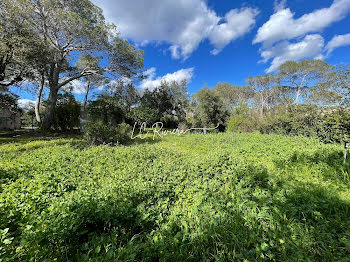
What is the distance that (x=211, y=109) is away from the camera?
1688 cm

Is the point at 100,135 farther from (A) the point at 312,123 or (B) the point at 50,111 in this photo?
(A) the point at 312,123

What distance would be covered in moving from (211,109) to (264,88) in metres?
13.2

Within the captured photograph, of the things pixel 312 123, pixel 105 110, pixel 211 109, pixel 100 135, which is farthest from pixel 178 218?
pixel 211 109

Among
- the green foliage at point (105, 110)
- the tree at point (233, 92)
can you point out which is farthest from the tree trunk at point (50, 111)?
the tree at point (233, 92)

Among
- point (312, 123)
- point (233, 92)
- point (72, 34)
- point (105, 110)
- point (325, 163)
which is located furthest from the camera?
point (233, 92)

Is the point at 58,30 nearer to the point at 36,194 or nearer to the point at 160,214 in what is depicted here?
the point at 36,194

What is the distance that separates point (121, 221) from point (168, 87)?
21218 mm

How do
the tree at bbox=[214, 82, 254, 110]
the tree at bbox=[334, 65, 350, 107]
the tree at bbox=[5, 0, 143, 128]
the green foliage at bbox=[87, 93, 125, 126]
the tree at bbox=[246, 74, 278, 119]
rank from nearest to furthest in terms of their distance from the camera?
the tree at bbox=[334, 65, 350, 107], the tree at bbox=[5, 0, 143, 128], the green foliage at bbox=[87, 93, 125, 126], the tree at bbox=[246, 74, 278, 119], the tree at bbox=[214, 82, 254, 110]

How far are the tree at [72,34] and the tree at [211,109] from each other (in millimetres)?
8416

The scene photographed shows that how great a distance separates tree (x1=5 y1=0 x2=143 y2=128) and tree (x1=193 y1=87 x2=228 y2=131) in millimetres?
8416

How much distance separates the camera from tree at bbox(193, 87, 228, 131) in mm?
17078

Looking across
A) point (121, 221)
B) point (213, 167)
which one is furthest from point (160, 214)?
point (213, 167)


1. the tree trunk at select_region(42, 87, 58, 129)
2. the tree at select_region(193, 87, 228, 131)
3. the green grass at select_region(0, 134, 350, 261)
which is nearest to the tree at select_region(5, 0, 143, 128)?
the tree trunk at select_region(42, 87, 58, 129)

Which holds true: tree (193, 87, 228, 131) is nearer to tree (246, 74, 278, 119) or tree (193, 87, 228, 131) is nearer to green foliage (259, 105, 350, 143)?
green foliage (259, 105, 350, 143)
